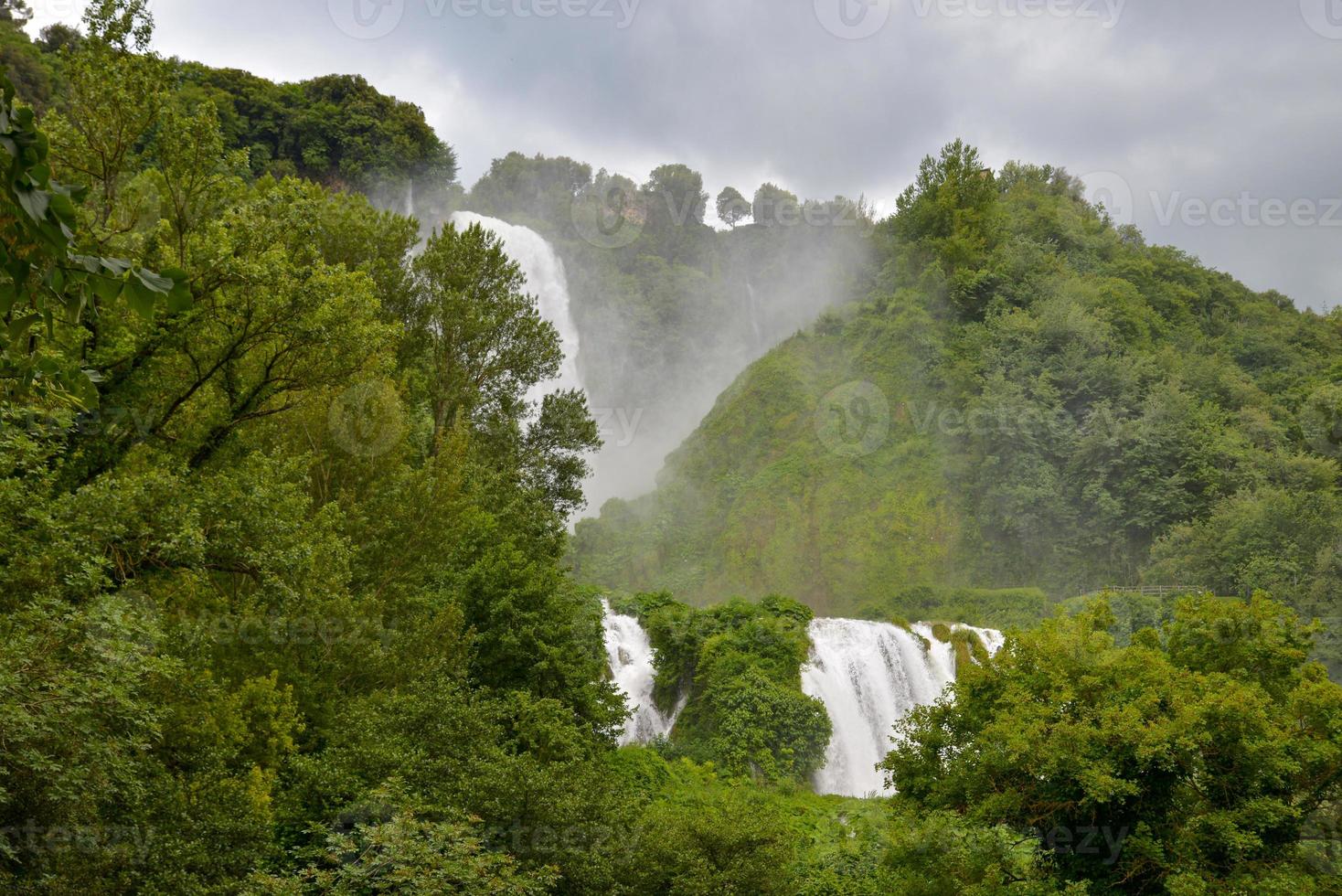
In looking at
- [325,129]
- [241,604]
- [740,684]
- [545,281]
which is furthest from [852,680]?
[325,129]

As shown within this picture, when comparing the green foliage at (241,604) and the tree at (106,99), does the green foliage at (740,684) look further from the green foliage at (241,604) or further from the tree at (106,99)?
the tree at (106,99)

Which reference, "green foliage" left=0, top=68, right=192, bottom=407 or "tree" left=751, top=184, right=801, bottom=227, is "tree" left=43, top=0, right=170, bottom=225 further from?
"tree" left=751, top=184, right=801, bottom=227

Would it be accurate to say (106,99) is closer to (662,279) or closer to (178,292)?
(178,292)

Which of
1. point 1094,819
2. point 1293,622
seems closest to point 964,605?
point 1293,622

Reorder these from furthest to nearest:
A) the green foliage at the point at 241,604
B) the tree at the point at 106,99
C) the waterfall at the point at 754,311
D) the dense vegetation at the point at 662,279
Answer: the waterfall at the point at 754,311
the dense vegetation at the point at 662,279
the tree at the point at 106,99
the green foliage at the point at 241,604

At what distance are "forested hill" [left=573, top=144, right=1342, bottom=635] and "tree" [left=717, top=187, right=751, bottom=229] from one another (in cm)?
3084

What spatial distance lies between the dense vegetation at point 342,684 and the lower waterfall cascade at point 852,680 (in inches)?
386

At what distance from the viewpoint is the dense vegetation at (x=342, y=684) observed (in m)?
8.95

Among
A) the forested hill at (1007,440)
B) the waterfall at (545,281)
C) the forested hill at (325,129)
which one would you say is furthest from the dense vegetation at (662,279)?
the forested hill at (1007,440)

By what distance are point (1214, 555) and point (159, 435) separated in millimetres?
41059

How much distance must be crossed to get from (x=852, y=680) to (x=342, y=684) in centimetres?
2034

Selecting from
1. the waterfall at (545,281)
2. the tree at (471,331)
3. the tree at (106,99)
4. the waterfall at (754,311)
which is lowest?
the tree at (106,99)

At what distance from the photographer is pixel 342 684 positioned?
50.7 feet

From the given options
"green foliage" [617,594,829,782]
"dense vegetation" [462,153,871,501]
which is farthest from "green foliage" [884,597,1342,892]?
"dense vegetation" [462,153,871,501]
